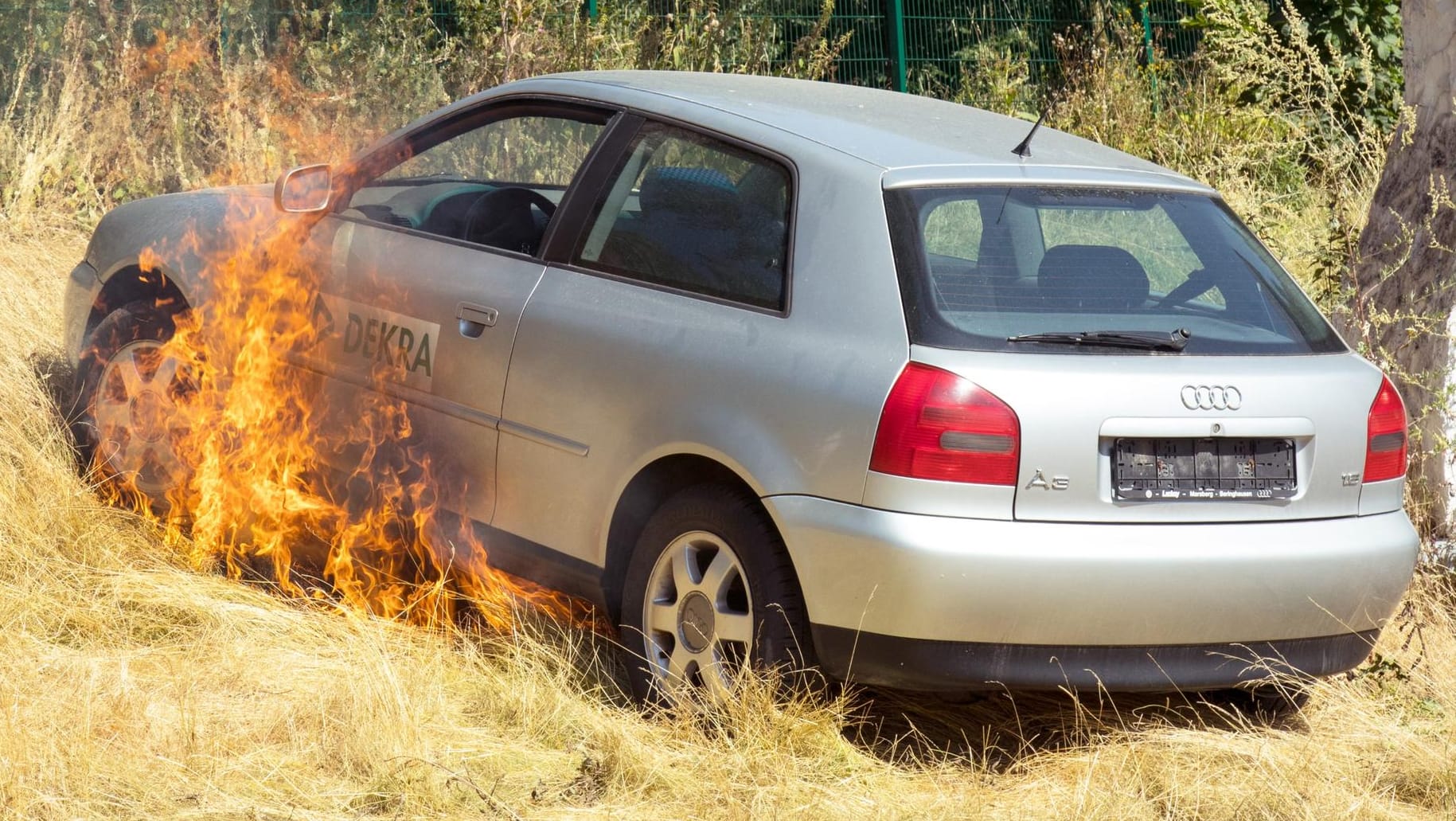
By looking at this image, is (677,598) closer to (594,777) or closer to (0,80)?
(594,777)

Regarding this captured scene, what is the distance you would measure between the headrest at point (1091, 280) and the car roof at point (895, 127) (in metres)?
0.24

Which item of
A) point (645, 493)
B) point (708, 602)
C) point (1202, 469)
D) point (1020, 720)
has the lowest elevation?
point (1020, 720)

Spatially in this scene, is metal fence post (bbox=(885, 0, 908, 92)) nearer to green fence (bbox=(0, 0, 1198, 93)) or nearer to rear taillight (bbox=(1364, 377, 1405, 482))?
green fence (bbox=(0, 0, 1198, 93))

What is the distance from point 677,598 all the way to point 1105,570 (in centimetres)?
113

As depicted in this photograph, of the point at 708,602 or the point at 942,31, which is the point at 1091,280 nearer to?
the point at 708,602

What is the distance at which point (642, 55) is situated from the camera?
12156 mm

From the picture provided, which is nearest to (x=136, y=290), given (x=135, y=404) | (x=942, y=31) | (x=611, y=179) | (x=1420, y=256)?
(x=135, y=404)

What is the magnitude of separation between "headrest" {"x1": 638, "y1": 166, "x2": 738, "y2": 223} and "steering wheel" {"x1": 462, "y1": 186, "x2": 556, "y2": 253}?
0.40m

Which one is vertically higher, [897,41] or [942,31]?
[942,31]

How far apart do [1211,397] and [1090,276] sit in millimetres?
463

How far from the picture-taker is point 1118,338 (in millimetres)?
3748

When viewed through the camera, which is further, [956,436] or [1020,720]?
[1020,720]

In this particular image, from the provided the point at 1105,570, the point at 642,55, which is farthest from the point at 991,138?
the point at 642,55

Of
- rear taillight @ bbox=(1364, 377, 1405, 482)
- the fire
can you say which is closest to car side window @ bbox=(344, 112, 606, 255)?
the fire
